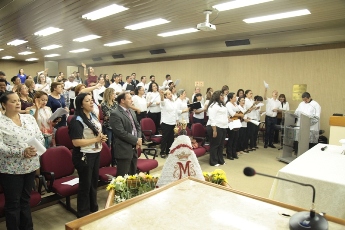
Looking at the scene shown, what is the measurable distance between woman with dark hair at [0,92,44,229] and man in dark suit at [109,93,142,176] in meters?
0.94

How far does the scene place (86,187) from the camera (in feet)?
9.55

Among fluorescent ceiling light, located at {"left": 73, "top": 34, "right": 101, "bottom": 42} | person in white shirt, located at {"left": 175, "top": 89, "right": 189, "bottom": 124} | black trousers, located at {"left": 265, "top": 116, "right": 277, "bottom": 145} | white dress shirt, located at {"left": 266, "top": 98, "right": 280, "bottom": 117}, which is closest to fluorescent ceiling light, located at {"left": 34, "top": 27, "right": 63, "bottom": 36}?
fluorescent ceiling light, located at {"left": 73, "top": 34, "right": 101, "bottom": 42}

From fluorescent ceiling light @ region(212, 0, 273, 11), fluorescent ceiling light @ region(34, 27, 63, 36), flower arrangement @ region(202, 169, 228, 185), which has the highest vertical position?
fluorescent ceiling light @ region(34, 27, 63, 36)

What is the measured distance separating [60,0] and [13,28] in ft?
11.7

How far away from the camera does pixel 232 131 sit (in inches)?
234

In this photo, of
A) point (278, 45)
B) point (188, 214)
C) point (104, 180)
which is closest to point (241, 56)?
point (278, 45)

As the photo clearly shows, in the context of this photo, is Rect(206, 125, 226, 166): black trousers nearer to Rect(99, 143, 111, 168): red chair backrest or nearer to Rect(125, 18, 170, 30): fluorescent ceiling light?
Rect(99, 143, 111, 168): red chair backrest

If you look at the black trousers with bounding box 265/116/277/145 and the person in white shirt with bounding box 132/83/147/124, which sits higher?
the person in white shirt with bounding box 132/83/147/124

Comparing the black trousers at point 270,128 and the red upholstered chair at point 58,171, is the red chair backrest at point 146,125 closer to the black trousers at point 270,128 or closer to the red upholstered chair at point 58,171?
the red upholstered chair at point 58,171

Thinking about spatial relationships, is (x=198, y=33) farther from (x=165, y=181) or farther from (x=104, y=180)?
(x=165, y=181)

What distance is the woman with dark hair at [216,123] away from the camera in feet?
17.4

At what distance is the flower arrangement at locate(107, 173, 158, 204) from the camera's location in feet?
6.35

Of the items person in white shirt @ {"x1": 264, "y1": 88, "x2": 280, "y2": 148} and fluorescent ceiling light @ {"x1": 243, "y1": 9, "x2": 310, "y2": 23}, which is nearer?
fluorescent ceiling light @ {"x1": 243, "y1": 9, "x2": 310, "y2": 23}

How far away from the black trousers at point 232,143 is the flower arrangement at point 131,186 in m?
4.16
